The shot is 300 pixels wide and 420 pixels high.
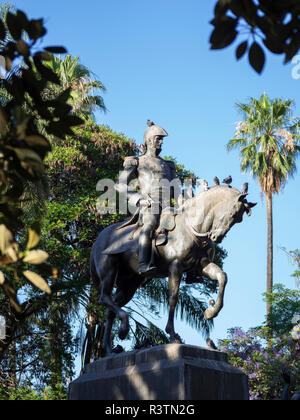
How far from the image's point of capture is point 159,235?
8.70 meters

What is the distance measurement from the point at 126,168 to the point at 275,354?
9685 millimetres

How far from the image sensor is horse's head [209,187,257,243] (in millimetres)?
8195

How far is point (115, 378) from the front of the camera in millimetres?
7867

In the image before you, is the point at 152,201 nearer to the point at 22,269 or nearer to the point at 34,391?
the point at 22,269

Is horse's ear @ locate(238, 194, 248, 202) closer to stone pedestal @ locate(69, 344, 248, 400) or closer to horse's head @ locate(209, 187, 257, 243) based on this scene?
horse's head @ locate(209, 187, 257, 243)

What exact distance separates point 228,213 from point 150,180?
1745mm

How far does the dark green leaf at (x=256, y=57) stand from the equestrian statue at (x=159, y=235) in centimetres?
554

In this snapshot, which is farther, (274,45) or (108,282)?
(108,282)

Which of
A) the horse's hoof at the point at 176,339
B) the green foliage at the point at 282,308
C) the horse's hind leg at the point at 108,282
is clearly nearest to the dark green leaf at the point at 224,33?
the horse's hoof at the point at 176,339

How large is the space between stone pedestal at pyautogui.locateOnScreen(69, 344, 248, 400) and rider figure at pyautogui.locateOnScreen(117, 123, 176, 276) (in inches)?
61.9

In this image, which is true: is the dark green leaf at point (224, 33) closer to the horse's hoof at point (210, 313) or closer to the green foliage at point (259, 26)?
the green foliage at point (259, 26)

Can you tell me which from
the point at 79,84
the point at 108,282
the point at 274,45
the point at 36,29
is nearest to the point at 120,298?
the point at 108,282

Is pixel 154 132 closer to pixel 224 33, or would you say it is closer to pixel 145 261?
pixel 145 261

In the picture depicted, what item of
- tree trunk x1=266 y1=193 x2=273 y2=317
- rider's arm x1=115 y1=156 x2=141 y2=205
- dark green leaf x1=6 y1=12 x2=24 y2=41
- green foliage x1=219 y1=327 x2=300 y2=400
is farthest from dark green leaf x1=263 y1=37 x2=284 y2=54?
tree trunk x1=266 y1=193 x2=273 y2=317
